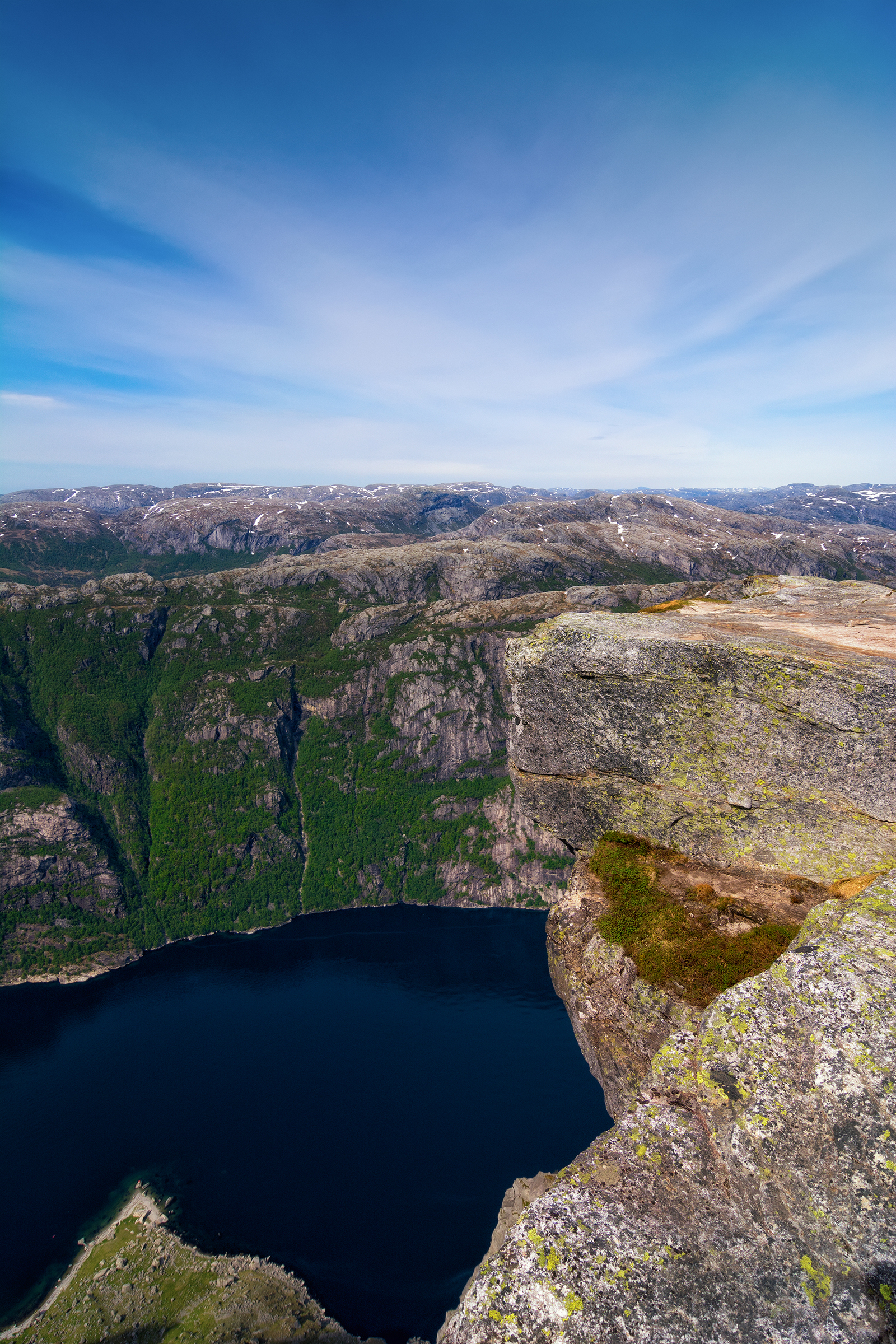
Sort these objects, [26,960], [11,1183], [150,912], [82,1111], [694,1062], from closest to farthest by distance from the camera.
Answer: [694,1062] < [11,1183] < [82,1111] < [26,960] < [150,912]

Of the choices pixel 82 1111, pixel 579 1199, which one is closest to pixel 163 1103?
pixel 82 1111

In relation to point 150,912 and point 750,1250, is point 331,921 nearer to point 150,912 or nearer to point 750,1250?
point 150,912

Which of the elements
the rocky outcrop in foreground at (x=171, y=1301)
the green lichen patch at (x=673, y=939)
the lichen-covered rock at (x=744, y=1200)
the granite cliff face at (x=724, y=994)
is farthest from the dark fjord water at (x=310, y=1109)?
the lichen-covered rock at (x=744, y=1200)

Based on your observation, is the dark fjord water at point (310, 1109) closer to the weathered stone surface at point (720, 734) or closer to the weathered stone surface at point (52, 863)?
the weathered stone surface at point (52, 863)

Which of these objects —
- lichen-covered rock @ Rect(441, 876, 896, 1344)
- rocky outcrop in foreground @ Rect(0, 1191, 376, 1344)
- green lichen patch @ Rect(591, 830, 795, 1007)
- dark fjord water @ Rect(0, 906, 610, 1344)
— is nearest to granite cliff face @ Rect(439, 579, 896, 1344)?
lichen-covered rock @ Rect(441, 876, 896, 1344)

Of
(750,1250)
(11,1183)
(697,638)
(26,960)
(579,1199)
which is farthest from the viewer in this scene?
(26,960)

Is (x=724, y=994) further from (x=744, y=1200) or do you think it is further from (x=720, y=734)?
(x=720, y=734)

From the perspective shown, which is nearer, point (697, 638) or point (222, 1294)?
point (697, 638)
